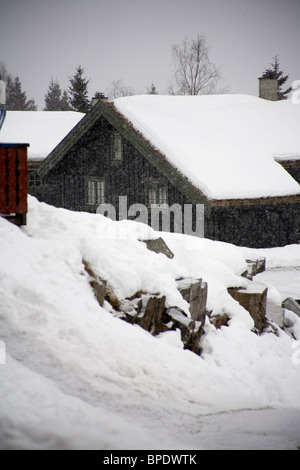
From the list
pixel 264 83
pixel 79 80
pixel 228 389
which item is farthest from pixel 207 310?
pixel 79 80

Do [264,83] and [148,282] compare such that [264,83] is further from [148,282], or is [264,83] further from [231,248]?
[148,282]

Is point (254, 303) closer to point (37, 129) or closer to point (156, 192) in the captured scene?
point (156, 192)

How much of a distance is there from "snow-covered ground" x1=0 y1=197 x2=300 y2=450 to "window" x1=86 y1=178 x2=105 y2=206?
38.1 feet

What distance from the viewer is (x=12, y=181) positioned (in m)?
5.59

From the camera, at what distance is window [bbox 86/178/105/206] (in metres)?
18.7

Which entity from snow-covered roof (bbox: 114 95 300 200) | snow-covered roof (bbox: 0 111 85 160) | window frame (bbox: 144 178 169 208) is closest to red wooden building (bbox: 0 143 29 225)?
snow-covered roof (bbox: 114 95 300 200)

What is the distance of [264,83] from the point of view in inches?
1038

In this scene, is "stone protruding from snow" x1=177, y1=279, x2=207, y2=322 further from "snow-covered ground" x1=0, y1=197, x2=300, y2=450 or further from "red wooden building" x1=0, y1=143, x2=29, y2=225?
"red wooden building" x1=0, y1=143, x2=29, y2=225

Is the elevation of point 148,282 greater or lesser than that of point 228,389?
greater

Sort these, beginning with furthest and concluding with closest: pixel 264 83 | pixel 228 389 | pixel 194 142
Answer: pixel 264 83
pixel 194 142
pixel 228 389

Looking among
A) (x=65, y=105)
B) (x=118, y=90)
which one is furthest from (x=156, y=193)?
(x=65, y=105)

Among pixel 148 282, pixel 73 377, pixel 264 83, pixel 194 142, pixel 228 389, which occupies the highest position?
pixel 264 83

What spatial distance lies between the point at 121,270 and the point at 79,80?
140 ft

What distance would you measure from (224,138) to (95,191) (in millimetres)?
6757
